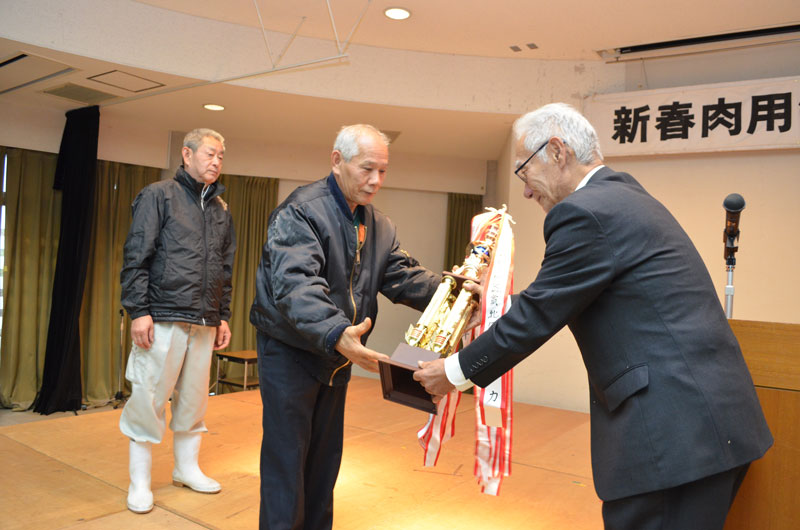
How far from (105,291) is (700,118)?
5.53m

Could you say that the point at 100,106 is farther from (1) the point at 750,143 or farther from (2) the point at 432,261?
(1) the point at 750,143

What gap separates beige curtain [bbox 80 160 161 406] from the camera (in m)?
5.92

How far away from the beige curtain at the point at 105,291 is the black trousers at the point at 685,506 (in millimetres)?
5819

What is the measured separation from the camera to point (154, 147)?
6.39m

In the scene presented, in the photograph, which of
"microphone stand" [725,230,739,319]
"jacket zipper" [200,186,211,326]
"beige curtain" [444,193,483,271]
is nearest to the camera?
"microphone stand" [725,230,739,319]

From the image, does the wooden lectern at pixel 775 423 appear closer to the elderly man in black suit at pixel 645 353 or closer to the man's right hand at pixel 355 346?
the elderly man in black suit at pixel 645 353

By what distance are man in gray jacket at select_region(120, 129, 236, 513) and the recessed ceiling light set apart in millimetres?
2063

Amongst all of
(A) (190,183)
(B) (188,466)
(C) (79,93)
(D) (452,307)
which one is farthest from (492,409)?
(C) (79,93)

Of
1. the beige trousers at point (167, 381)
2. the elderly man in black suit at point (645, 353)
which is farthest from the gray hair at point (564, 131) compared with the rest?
the beige trousers at point (167, 381)

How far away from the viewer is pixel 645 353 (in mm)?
1209

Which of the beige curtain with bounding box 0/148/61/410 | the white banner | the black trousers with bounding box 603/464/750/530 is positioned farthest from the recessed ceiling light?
the black trousers with bounding box 603/464/750/530

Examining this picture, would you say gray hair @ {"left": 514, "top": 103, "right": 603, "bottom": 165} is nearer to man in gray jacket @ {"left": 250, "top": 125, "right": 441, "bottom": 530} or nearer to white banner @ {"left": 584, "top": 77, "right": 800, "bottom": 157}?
man in gray jacket @ {"left": 250, "top": 125, "right": 441, "bottom": 530}

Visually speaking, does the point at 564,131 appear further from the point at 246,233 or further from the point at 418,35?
the point at 246,233

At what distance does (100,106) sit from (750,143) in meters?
5.46
